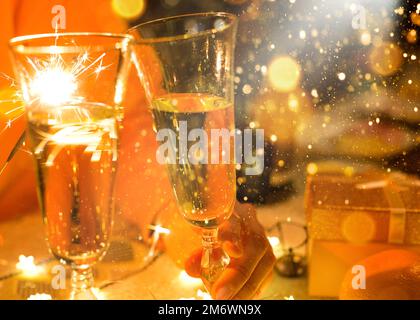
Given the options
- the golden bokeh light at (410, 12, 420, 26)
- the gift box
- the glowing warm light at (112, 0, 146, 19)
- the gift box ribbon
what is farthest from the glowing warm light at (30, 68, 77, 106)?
the golden bokeh light at (410, 12, 420, 26)

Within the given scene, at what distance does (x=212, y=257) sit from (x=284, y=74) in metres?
1.39

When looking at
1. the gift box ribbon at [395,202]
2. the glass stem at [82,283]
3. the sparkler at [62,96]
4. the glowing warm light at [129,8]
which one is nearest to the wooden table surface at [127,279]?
the gift box ribbon at [395,202]

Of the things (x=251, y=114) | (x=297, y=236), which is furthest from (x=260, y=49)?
(x=297, y=236)

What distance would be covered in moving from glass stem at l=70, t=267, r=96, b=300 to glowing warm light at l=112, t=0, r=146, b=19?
4.31 ft

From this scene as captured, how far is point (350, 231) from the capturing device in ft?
4.27

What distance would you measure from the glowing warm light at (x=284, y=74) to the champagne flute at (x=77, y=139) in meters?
1.40

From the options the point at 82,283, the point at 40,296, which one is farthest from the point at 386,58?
the point at 82,283

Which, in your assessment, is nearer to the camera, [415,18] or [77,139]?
[77,139]

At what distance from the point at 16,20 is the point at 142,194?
0.75m

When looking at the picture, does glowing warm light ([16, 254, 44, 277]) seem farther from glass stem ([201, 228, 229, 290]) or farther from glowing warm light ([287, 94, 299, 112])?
glowing warm light ([287, 94, 299, 112])

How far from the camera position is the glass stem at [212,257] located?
0.98 m

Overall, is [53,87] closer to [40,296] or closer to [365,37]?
[40,296]

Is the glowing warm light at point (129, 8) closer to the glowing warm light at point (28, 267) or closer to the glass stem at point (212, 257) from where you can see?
the glowing warm light at point (28, 267)
